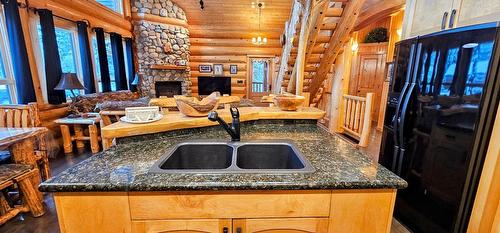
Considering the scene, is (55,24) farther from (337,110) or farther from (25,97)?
(337,110)

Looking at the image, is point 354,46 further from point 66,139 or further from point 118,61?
point 66,139

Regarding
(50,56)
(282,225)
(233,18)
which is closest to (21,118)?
(50,56)

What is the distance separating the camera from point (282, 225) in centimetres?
90

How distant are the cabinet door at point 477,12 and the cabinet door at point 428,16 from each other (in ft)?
0.30

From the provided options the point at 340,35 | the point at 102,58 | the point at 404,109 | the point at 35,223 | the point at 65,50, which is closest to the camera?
the point at 404,109

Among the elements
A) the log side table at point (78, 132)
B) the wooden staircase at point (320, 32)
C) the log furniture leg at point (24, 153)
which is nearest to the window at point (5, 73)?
the log side table at point (78, 132)

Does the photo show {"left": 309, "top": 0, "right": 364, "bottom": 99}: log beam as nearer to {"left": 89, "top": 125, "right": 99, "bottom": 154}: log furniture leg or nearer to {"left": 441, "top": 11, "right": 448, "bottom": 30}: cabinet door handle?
{"left": 441, "top": 11, "right": 448, "bottom": 30}: cabinet door handle

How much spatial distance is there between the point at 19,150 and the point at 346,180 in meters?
2.70

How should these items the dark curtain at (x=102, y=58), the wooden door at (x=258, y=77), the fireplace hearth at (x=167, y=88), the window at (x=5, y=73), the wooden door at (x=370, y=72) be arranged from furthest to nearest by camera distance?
the wooden door at (x=258, y=77), the fireplace hearth at (x=167, y=88), the wooden door at (x=370, y=72), the dark curtain at (x=102, y=58), the window at (x=5, y=73)

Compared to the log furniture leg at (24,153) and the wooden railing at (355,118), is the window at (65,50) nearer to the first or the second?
the log furniture leg at (24,153)

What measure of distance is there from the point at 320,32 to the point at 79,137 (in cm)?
451

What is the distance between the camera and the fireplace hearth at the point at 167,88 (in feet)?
22.0

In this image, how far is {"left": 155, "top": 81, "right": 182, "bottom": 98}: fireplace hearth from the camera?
264 inches

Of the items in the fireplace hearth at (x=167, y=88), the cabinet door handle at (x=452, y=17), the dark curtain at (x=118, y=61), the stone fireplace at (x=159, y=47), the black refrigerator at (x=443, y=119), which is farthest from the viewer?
the fireplace hearth at (x=167, y=88)
